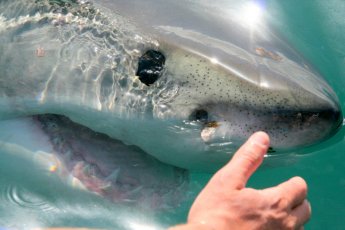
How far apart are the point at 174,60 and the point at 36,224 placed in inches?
41.3

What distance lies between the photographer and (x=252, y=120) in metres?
1.53

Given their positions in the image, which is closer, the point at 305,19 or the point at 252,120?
the point at 252,120

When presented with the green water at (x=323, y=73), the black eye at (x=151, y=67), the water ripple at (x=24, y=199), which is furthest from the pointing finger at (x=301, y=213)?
the water ripple at (x=24, y=199)

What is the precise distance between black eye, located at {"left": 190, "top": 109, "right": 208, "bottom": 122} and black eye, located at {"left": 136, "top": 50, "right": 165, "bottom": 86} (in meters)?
0.19

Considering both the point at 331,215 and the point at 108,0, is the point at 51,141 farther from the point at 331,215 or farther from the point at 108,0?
the point at 331,215

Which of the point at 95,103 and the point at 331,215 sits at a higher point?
the point at 95,103

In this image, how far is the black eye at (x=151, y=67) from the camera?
163 centimetres

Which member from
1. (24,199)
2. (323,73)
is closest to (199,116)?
(24,199)

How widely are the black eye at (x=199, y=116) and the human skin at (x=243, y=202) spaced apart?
24 cm

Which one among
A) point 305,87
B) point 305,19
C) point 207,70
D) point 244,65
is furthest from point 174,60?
point 305,19

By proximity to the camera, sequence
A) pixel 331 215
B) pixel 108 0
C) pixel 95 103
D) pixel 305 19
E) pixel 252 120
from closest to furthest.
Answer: pixel 252 120, pixel 95 103, pixel 108 0, pixel 331 215, pixel 305 19

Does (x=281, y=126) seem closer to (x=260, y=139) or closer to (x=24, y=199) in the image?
(x=260, y=139)

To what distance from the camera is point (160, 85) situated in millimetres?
1617

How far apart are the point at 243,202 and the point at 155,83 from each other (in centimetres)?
54
